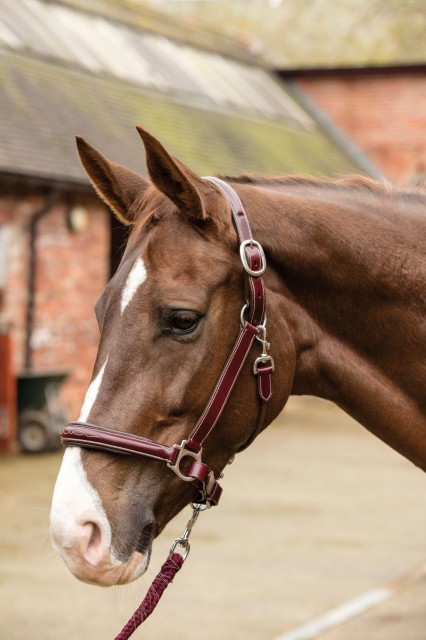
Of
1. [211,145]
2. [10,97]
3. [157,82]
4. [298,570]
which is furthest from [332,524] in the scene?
[157,82]

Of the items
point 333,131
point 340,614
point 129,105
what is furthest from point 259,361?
point 333,131

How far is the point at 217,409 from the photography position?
2764 mm

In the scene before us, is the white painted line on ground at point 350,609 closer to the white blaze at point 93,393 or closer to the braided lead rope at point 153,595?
the braided lead rope at point 153,595

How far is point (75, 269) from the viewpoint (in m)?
14.6

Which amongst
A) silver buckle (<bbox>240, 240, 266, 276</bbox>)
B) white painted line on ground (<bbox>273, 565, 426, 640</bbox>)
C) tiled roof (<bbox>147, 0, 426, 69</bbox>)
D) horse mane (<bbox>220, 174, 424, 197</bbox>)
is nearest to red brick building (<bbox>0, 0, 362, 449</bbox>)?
tiled roof (<bbox>147, 0, 426, 69</bbox>)

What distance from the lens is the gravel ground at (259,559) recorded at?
20.6 ft

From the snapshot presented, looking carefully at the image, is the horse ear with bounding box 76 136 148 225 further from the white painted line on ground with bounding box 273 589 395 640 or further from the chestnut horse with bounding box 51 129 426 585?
the white painted line on ground with bounding box 273 589 395 640

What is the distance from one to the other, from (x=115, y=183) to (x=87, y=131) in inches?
504

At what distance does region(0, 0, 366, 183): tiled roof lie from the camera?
14.6 m

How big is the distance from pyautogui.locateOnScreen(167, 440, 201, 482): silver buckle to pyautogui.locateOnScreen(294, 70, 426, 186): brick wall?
2169 cm

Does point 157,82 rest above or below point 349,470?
above

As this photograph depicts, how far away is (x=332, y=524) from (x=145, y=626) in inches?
132

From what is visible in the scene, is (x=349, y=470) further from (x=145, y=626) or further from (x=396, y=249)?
(x=396, y=249)

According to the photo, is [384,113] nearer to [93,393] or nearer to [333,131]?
[333,131]
